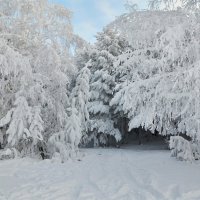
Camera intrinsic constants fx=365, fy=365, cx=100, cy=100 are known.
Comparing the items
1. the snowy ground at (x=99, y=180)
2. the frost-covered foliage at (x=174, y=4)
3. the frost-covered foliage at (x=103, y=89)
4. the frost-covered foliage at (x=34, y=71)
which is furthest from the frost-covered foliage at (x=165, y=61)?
the frost-covered foliage at (x=103, y=89)

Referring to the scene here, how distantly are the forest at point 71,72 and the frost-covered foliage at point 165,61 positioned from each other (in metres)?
0.02

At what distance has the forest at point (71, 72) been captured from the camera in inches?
324

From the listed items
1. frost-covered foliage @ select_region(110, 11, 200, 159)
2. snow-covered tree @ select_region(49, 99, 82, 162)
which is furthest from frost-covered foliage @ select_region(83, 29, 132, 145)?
frost-covered foliage @ select_region(110, 11, 200, 159)

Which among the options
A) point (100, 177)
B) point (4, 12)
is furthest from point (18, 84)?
point (100, 177)

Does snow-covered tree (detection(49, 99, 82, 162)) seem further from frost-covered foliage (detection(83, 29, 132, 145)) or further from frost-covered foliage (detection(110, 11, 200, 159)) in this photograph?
frost-covered foliage (detection(83, 29, 132, 145))

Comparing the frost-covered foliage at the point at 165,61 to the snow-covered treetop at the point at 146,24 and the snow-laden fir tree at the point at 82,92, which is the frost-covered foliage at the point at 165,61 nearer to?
the snow-covered treetop at the point at 146,24

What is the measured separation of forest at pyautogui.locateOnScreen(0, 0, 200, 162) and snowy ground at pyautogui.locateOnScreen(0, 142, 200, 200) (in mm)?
1266

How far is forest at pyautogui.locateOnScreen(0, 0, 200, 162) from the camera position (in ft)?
27.0

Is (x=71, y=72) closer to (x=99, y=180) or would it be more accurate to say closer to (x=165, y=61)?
(x=99, y=180)

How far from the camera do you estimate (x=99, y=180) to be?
389 inches

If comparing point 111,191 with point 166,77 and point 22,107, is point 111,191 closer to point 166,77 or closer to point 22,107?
point 166,77

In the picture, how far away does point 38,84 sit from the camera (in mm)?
15109

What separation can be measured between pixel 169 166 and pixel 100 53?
13997 millimetres

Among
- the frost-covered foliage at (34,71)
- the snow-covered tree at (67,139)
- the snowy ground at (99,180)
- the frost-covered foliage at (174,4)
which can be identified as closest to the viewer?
the snowy ground at (99,180)
